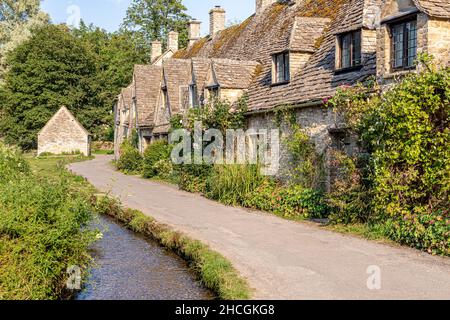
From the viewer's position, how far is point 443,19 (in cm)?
1206

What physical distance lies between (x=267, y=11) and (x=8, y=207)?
874 inches

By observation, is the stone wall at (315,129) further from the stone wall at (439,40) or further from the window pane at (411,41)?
the stone wall at (439,40)

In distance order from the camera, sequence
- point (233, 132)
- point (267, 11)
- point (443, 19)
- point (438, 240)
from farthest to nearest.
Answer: point (267, 11), point (233, 132), point (443, 19), point (438, 240)

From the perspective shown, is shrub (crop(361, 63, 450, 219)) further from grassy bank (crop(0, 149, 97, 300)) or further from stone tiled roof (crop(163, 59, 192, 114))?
stone tiled roof (crop(163, 59, 192, 114))

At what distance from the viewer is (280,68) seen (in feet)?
65.0

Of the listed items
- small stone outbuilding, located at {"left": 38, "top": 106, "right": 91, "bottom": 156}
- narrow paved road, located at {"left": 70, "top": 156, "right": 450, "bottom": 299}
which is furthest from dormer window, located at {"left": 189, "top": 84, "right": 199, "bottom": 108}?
small stone outbuilding, located at {"left": 38, "top": 106, "right": 91, "bottom": 156}

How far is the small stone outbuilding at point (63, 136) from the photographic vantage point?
5328 centimetres

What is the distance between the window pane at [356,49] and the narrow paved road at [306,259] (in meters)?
5.41

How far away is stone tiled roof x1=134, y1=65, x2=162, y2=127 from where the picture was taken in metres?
35.2

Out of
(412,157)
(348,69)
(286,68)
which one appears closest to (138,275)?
(412,157)

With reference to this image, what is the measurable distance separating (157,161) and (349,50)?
1393cm

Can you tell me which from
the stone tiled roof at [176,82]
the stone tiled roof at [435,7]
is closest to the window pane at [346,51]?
the stone tiled roof at [435,7]

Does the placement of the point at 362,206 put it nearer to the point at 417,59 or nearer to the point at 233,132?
the point at 417,59
